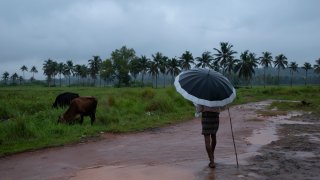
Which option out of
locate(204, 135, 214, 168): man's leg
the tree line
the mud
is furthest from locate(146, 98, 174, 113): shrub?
the tree line

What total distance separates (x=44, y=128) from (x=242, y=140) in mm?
7226

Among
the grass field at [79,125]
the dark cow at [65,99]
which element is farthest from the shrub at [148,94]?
the dark cow at [65,99]

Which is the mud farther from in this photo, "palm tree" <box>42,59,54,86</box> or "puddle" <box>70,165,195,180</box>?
"palm tree" <box>42,59,54,86</box>

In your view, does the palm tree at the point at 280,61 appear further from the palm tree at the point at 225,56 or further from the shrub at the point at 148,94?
the shrub at the point at 148,94

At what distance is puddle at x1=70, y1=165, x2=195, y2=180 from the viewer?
793cm

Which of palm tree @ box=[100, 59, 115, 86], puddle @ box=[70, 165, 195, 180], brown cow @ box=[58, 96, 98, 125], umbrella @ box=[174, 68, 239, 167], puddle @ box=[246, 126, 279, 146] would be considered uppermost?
palm tree @ box=[100, 59, 115, 86]

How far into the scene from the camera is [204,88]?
26.0ft

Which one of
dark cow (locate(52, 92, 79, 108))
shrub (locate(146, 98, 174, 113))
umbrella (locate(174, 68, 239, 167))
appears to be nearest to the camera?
umbrella (locate(174, 68, 239, 167))

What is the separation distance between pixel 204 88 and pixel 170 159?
8.76 feet

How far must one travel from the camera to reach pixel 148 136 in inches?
561

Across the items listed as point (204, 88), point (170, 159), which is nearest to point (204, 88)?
point (204, 88)

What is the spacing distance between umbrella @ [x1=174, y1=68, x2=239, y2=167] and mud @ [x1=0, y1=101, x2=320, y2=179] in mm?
1541

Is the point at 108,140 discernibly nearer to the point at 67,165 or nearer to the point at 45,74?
the point at 67,165

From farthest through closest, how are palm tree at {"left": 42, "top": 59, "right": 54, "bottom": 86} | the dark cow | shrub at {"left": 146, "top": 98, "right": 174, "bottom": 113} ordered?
palm tree at {"left": 42, "top": 59, "right": 54, "bottom": 86}, shrub at {"left": 146, "top": 98, "right": 174, "bottom": 113}, the dark cow
